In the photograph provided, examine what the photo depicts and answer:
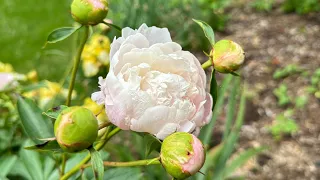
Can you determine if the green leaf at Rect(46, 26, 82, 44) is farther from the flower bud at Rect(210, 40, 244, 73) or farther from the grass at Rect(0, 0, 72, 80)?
the grass at Rect(0, 0, 72, 80)

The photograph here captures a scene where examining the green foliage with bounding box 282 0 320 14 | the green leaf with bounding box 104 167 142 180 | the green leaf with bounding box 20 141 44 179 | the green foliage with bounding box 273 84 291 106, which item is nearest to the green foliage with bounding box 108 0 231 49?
the green foliage with bounding box 282 0 320 14

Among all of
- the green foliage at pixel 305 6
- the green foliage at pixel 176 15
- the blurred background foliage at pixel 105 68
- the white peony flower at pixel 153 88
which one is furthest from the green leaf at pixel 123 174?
the green foliage at pixel 305 6

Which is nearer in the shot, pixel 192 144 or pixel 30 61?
pixel 192 144

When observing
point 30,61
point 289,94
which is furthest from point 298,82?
point 30,61

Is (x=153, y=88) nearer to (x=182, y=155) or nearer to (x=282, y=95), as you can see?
(x=182, y=155)

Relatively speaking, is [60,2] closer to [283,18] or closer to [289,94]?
[283,18]
